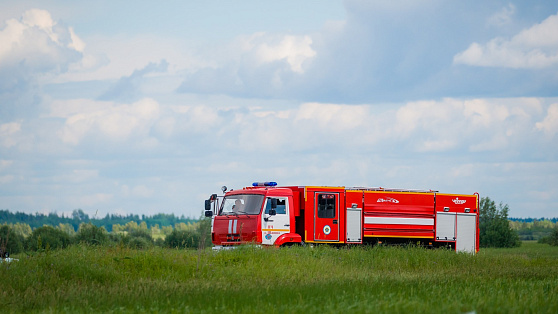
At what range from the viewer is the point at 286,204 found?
2555 cm

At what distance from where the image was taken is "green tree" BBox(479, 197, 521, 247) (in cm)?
7031

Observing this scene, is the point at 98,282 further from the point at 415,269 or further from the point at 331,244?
the point at 331,244

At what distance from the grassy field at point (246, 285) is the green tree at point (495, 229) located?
51180 mm

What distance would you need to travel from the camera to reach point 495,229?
235ft

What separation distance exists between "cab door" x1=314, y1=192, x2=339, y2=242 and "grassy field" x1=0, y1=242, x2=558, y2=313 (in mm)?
3976

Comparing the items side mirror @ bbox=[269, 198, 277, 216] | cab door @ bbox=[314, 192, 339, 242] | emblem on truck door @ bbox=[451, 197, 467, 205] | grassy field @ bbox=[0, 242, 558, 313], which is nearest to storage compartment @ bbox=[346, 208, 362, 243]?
cab door @ bbox=[314, 192, 339, 242]

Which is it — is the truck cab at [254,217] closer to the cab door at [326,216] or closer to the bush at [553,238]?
the cab door at [326,216]

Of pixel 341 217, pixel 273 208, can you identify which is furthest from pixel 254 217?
pixel 341 217

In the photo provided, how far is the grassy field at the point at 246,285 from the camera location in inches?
476

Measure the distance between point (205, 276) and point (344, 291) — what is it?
500cm

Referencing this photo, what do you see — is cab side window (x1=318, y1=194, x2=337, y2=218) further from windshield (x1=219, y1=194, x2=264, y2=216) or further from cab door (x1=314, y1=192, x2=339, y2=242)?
windshield (x1=219, y1=194, x2=264, y2=216)

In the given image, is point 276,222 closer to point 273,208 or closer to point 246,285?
point 273,208

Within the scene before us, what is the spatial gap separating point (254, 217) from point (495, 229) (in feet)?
177

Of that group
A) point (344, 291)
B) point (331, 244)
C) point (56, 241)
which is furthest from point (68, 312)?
point (56, 241)
